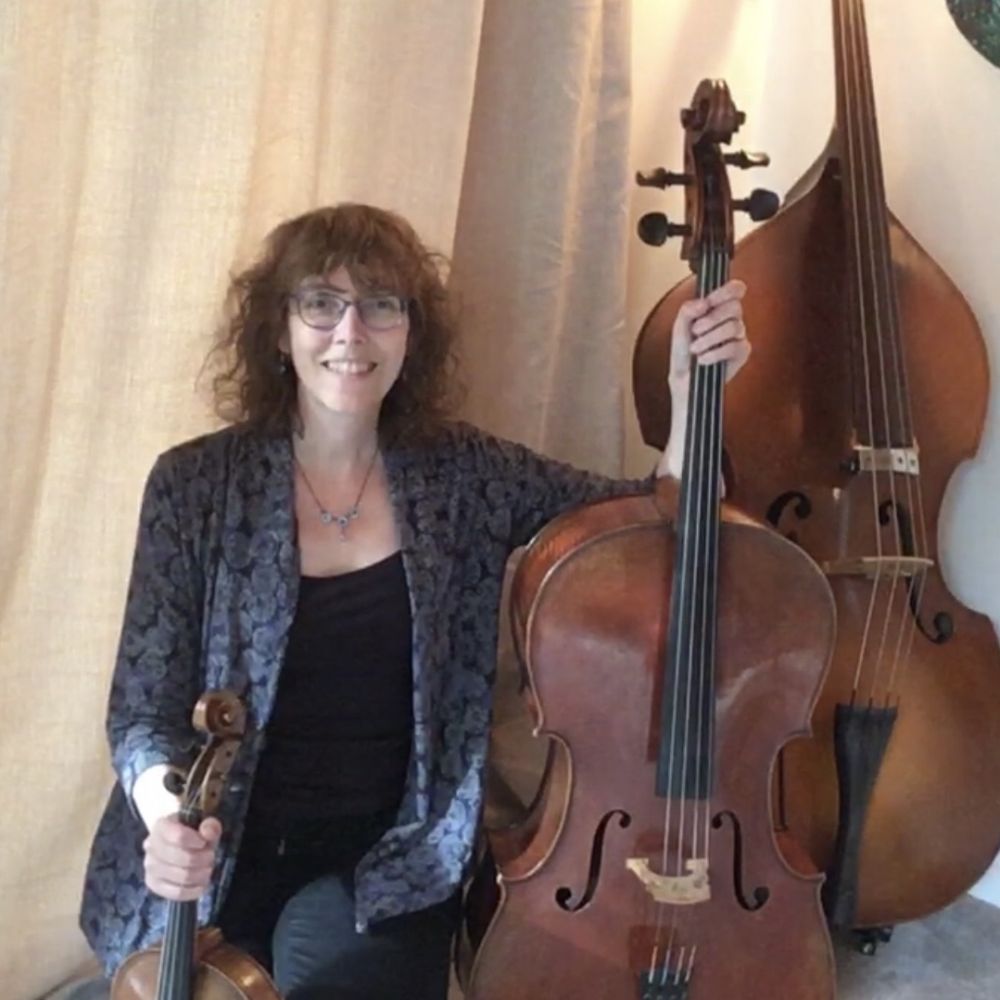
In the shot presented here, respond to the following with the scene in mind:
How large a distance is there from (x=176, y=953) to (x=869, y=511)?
96 centimetres

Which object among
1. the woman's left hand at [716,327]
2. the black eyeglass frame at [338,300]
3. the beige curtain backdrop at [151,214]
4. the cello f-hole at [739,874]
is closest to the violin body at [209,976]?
the beige curtain backdrop at [151,214]

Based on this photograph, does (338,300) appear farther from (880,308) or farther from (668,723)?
A: (880,308)

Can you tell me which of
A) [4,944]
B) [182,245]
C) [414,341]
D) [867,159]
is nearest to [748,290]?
[867,159]

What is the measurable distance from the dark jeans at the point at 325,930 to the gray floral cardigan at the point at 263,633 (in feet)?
0.11

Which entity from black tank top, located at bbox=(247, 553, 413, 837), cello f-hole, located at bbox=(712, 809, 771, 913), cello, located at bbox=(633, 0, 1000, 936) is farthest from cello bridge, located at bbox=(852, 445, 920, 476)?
black tank top, located at bbox=(247, 553, 413, 837)

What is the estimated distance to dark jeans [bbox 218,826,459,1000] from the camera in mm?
1426

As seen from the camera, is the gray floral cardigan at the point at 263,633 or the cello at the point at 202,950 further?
the gray floral cardigan at the point at 263,633

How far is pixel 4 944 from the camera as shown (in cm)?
161

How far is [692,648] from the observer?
54.3 inches

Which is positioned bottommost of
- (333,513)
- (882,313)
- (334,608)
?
(334,608)

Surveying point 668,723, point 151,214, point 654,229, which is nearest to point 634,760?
point 668,723

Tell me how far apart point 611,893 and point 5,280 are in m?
0.90

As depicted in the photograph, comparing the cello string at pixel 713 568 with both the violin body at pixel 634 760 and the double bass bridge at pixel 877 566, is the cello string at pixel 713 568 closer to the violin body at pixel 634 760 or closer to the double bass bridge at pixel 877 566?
the violin body at pixel 634 760

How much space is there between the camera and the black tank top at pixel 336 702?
4.80 feet
